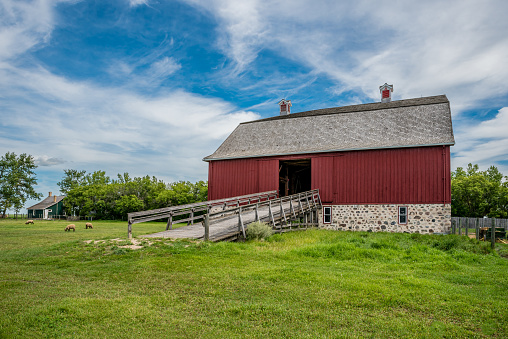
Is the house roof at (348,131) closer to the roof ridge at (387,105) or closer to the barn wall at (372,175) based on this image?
the roof ridge at (387,105)

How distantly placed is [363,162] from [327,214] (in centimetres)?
371

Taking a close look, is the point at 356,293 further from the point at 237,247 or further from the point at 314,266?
the point at 237,247

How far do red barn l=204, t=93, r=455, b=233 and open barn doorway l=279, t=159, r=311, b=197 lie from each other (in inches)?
6.5

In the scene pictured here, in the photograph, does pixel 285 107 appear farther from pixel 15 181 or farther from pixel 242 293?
pixel 15 181

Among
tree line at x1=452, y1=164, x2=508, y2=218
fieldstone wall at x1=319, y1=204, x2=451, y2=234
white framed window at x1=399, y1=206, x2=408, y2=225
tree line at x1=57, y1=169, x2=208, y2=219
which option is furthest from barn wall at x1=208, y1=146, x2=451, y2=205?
tree line at x1=452, y1=164, x2=508, y2=218

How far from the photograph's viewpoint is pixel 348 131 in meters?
22.7

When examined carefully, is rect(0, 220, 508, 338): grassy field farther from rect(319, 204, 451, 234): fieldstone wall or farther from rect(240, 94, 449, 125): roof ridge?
rect(240, 94, 449, 125): roof ridge

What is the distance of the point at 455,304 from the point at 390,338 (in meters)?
2.11

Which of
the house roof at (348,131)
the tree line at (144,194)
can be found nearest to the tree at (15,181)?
the tree line at (144,194)

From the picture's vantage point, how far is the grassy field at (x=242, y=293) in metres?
5.02

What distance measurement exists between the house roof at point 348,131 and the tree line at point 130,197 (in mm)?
20024

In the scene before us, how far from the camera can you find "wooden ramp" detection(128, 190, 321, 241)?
1240 cm

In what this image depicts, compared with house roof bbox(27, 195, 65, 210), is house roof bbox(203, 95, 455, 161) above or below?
above

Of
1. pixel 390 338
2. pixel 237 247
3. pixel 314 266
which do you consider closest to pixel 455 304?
pixel 390 338
